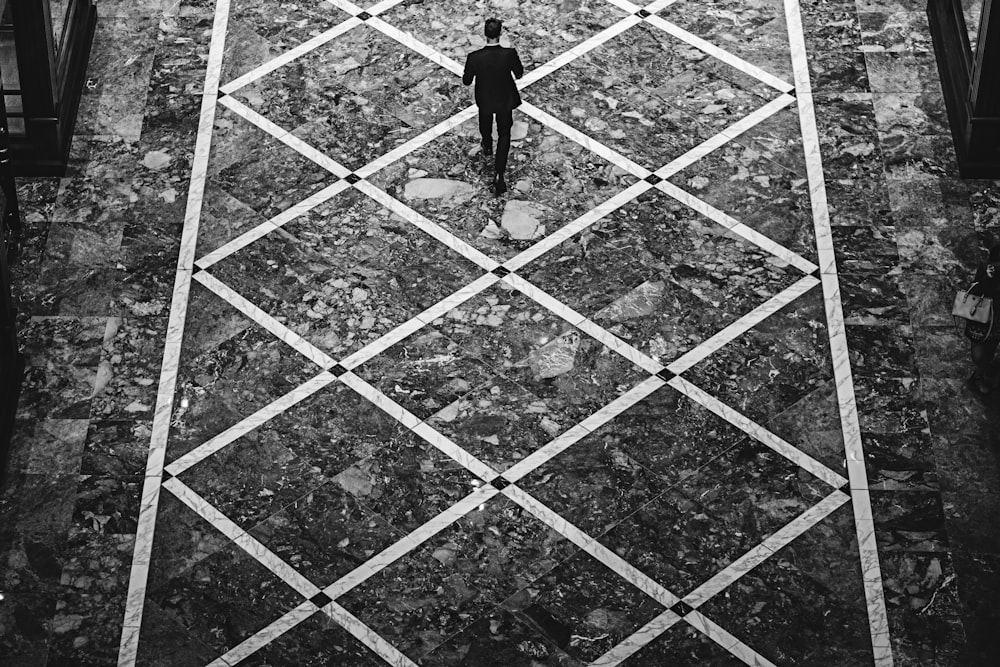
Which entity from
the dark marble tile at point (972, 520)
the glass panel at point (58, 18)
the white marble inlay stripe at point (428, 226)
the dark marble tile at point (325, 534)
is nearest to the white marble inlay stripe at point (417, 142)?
the white marble inlay stripe at point (428, 226)

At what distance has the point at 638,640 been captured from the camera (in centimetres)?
663

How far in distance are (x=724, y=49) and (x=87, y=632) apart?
18.7ft

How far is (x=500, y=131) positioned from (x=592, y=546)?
272 centimetres

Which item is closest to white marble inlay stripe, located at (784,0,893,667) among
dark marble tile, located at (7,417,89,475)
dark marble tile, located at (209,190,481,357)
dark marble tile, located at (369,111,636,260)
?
dark marble tile, located at (369,111,636,260)

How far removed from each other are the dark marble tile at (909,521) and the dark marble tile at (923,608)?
63mm

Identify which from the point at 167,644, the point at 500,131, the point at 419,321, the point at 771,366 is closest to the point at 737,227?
the point at 771,366

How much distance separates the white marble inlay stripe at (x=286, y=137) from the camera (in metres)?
8.75

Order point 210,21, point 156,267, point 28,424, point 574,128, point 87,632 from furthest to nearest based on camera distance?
point 210,21 < point 574,128 < point 156,267 < point 28,424 < point 87,632

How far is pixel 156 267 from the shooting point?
816 cm

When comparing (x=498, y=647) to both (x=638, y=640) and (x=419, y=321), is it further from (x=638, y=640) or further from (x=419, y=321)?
(x=419, y=321)

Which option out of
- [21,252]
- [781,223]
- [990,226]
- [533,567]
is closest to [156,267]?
[21,252]

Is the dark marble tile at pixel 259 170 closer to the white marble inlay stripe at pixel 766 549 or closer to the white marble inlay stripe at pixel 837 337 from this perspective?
the white marble inlay stripe at pixel 837 337

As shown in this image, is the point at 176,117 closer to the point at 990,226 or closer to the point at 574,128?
the point at 574,128

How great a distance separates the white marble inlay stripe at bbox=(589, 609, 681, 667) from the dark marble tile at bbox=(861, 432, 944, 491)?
137cm
